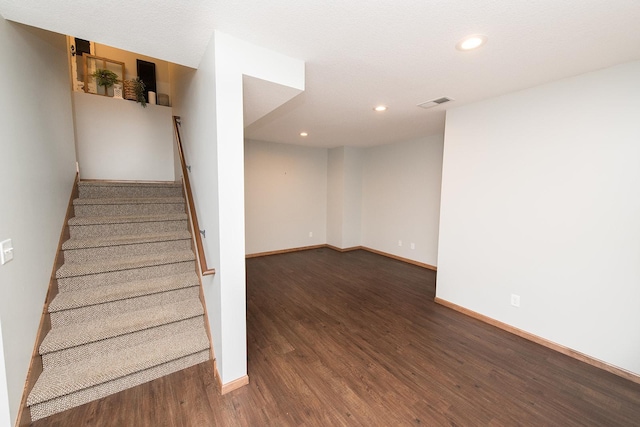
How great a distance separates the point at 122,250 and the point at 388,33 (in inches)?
116

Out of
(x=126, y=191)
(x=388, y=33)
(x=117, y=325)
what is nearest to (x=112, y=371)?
(x=117, y=325)

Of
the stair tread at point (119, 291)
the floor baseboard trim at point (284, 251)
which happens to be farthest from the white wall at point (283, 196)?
the stair tread at point (119, 291)

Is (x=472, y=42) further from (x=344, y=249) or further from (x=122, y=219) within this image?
(x=344, y=249)

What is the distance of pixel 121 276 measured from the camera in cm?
232

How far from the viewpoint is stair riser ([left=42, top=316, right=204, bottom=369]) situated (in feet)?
5.86

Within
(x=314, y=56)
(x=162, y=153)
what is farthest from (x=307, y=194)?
(x=314, y=56)

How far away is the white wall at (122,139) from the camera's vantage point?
11.2 ft

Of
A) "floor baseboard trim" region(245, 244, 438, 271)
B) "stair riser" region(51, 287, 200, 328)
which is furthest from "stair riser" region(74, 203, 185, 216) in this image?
"floor baseboard trim" region(245, 244, 438, 271)

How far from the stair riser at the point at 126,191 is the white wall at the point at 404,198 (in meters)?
4.02

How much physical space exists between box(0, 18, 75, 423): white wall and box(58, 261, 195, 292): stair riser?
0.66ft

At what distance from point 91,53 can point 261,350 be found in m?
4.91

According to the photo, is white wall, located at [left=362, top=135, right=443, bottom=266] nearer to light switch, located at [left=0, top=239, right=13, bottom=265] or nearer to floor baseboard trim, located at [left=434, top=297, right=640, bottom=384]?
floor baseboard trim, located at [left=434, top=297, right=640, bottom=384]

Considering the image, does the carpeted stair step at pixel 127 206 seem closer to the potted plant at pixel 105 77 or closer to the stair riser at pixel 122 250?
the stair riser at pixel 122 250

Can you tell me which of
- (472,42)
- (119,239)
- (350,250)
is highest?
(472,42)
